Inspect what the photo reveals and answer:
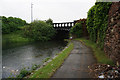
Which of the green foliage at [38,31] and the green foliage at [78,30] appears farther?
the green foliage at [38,31]

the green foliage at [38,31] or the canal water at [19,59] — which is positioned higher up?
the green foliage at [38,31]

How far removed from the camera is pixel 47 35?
34.7 meters

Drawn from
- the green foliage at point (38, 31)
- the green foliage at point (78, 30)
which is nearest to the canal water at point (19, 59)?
the green foliage at point (78, 30)

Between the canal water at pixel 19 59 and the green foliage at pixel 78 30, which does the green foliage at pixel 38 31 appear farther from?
the canal water at pixel 19 59

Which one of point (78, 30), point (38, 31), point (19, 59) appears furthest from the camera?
point (38, 31)

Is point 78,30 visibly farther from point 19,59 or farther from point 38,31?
point 19,59

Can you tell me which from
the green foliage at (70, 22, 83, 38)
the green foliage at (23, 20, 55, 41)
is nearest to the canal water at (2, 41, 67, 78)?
the green foliage at (70, 22, 83, 38)

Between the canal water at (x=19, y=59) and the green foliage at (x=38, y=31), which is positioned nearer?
the canal water at (x=19, y=59)

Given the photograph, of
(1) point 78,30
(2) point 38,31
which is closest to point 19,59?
(1) point 78,30

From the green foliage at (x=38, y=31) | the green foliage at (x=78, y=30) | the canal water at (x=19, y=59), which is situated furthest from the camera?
the green foliage at (x=38, y=31)

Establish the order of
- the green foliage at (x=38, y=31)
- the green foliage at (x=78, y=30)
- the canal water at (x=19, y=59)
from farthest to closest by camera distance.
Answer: the green foliage at (x=38, y=31) → the green foliage at (x=78, y=30) → the canal water at (x=19, y=59)

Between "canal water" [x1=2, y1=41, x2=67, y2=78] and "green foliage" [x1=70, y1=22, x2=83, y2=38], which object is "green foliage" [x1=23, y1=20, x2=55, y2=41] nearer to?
"green foliage" [x1=70, y1=22, x2=83, y2=38]

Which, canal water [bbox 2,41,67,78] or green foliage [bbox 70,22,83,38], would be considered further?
green foliage [bbox 70,22,83,38]

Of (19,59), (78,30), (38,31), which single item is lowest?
(19,59)
